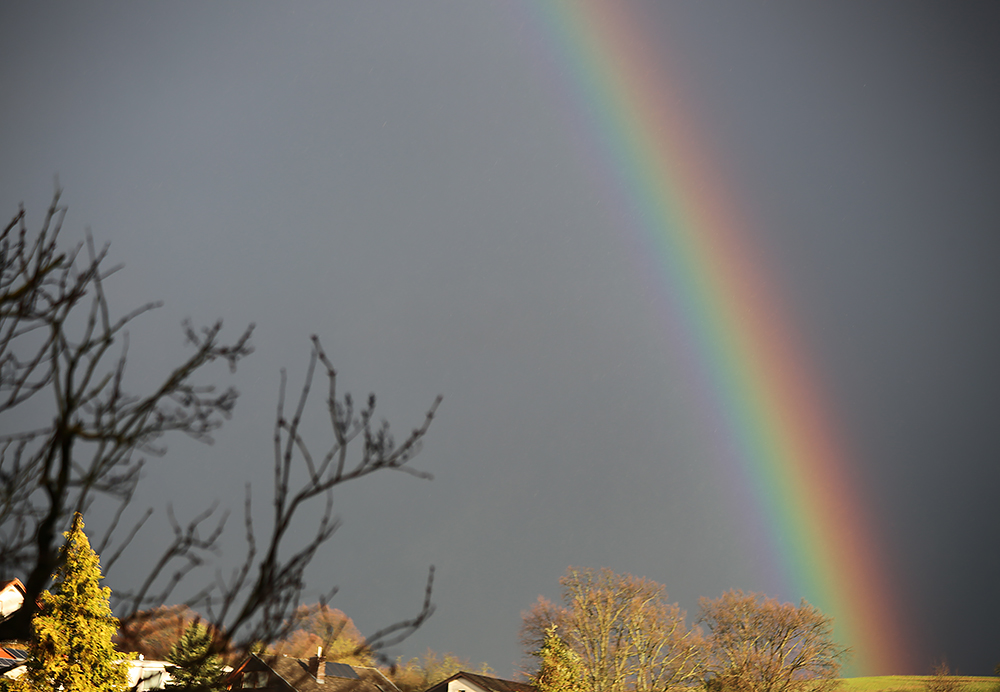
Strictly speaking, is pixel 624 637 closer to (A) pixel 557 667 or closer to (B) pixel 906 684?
(A) pixel 557 667

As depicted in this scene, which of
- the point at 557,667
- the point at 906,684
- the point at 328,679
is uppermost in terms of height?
the point at 906,684

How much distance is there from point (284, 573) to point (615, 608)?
5354 centimetres

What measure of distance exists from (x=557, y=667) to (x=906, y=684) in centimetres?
6254

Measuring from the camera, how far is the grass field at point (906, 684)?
8270 cm

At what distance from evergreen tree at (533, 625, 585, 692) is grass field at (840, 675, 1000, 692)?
43222 mm

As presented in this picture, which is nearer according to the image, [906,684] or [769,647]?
[769,647]

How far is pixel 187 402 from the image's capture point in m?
4.49

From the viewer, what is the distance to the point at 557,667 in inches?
1988

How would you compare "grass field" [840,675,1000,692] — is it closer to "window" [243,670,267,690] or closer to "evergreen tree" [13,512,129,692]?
"window" [243,670,267,690]

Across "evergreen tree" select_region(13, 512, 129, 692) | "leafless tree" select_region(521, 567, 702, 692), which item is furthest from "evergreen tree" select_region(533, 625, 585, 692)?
"evergreen tree" select_region(13, 512, 129, 692)

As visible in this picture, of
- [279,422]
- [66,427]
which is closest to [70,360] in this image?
[66,427]

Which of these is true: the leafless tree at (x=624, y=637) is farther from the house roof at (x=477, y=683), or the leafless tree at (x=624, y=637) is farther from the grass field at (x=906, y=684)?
the grass field at (x=906, y=684)

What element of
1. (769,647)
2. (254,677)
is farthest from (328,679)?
(769,647)

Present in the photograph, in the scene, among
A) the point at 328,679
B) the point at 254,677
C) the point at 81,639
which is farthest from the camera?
the point at 328,679
